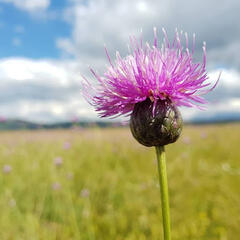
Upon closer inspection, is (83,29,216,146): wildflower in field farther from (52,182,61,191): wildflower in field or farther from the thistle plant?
(52,182,61,191): wildflower in field

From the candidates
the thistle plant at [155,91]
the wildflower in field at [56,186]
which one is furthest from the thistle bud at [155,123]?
the wildflower in field at [56,186]

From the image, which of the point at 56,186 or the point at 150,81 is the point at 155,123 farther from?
the point at 56,186

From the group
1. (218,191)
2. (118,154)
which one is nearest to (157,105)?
(218,191)

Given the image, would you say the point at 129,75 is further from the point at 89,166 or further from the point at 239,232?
the point at 89,166

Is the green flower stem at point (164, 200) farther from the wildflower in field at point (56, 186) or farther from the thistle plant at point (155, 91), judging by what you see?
the wildflower in field at point (56, 186)

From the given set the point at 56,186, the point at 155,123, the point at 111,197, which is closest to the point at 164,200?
the point at 155,123

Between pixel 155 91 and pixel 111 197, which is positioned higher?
pixel 155 91
